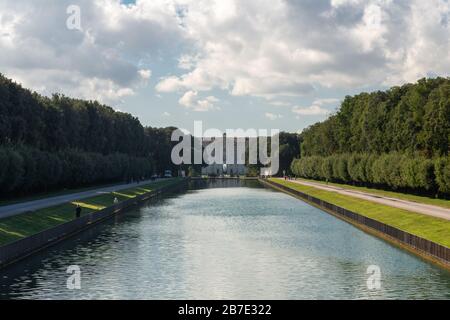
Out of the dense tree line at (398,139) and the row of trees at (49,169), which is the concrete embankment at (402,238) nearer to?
the dense tree line at (398,139)

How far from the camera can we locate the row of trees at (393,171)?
82.4m

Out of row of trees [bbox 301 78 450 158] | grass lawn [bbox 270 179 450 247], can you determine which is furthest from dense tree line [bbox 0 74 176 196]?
row of trees [bbox 301 78 450 158]

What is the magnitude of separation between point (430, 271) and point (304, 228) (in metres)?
24.8

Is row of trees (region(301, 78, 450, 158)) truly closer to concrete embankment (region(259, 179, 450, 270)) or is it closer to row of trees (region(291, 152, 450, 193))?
row of trees (region(291, 152, 450, 193))

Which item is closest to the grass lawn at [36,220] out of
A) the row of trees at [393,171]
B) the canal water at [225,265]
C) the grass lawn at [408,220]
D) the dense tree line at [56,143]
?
the canal water at [225,265]

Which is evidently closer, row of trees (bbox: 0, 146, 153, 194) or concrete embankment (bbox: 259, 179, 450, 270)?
concrete embankment (bbox: 259, 179, 450, 270)

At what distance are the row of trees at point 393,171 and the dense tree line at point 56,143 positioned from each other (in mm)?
45733

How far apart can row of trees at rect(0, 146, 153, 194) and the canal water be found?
49.3 feet

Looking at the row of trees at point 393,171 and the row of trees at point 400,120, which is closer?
the row of trees at point 393,171

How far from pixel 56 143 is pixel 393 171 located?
55921mm

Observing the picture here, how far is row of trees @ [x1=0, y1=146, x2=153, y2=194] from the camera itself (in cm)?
7544
